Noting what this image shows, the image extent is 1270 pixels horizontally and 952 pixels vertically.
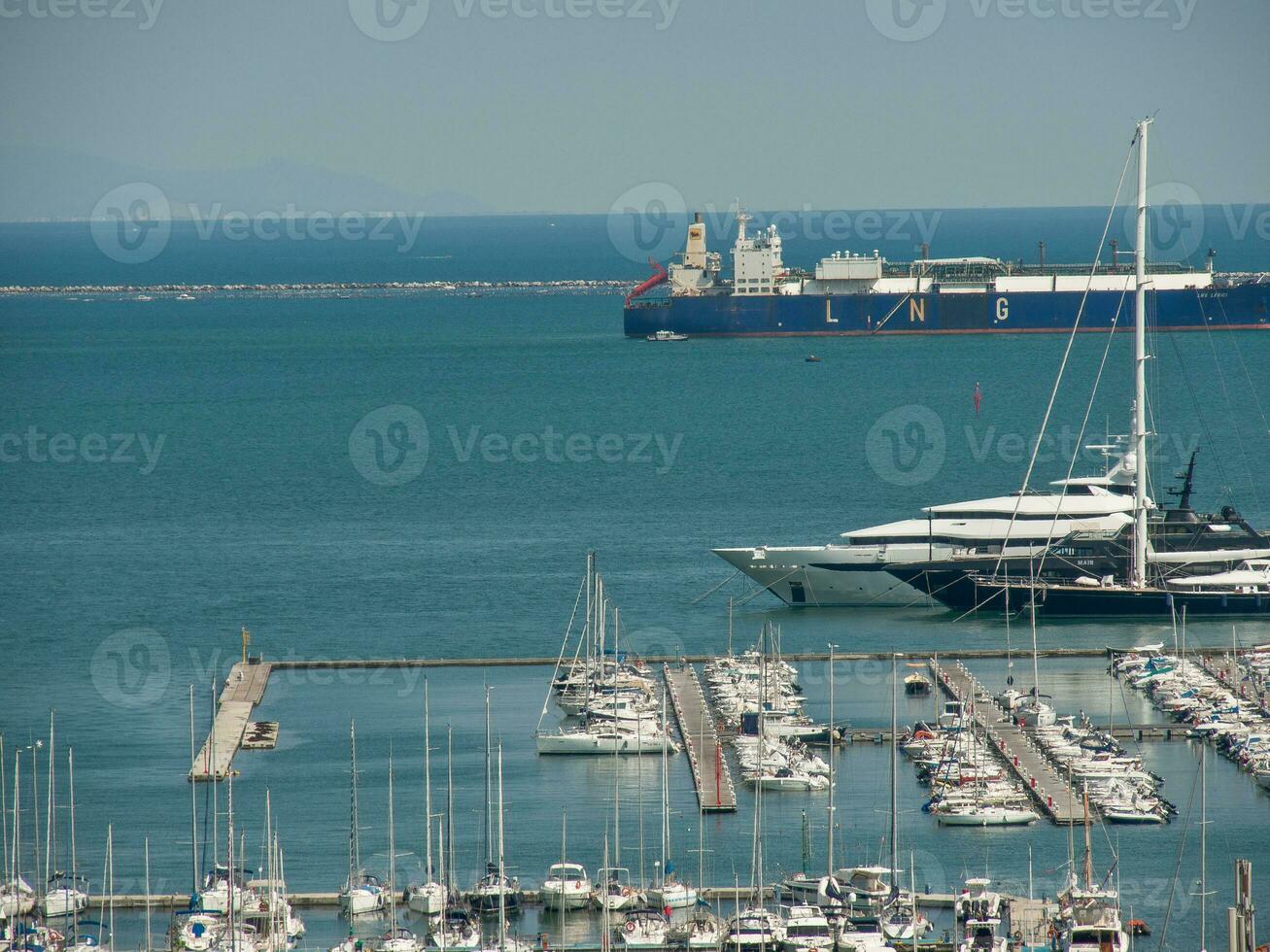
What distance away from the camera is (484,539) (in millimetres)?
56188

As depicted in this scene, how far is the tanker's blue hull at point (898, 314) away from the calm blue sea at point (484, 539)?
1.77 metres

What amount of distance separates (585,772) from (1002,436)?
46457mm

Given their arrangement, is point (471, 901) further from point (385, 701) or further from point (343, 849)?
point (385, 701)

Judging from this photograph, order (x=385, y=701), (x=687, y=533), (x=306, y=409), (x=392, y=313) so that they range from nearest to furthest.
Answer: (x=385, y=701) → (x=687, y=533) → (x=306, y=409) → (x=392, y=313)

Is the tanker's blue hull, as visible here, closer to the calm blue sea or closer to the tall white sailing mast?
the calm blue sea

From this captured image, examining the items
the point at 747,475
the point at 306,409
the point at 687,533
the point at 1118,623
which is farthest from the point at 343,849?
the point at 306,409

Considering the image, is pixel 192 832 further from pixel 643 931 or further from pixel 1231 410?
pixel 1231 410

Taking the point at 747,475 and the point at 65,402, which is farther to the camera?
the point at 65,402

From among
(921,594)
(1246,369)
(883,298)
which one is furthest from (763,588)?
(883,298)

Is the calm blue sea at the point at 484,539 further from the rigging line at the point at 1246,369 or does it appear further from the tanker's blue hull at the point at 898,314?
the tanker's blue hull at the point at 898,314

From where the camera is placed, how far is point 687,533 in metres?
56.5

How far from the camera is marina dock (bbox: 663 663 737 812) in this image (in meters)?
31.2

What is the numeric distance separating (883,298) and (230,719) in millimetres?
83825

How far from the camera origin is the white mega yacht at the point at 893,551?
46.6m
